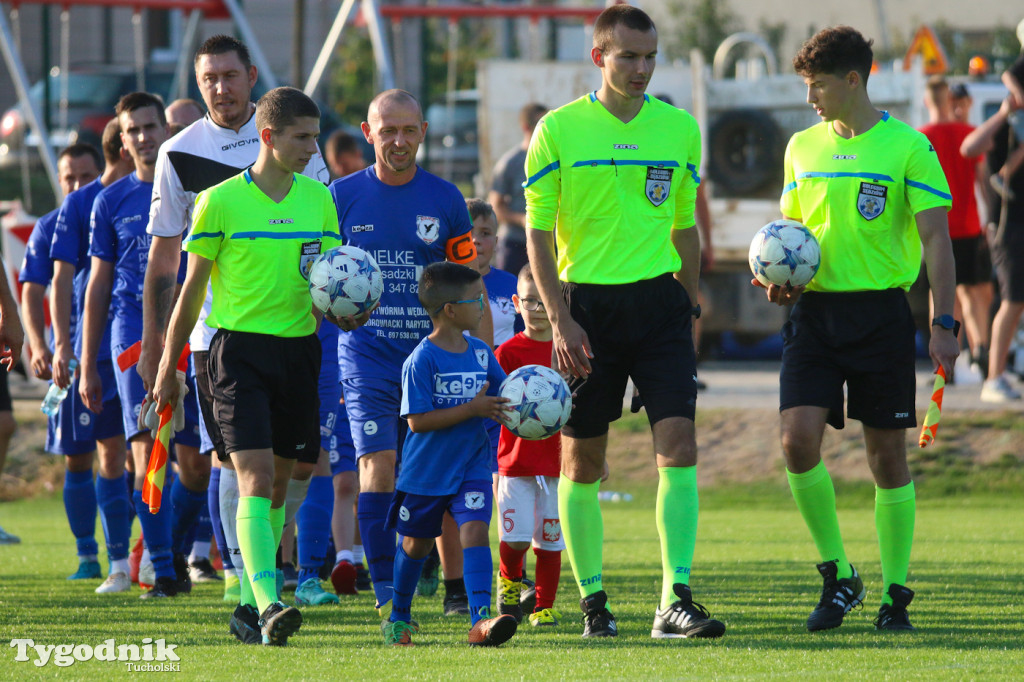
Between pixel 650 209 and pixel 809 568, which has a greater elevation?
pixel 650 209

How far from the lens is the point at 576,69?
17781 mm

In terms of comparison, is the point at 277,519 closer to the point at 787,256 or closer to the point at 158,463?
the point at 158,463

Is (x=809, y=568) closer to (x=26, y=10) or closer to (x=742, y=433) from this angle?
(x=742, y=433)

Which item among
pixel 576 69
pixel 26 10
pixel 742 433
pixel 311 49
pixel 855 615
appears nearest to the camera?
pixel 855 615

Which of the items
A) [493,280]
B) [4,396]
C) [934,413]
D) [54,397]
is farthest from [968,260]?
[4,396]

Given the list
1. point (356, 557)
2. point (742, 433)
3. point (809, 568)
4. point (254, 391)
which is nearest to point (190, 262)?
point (254, 391)

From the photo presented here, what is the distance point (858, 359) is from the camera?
599cm

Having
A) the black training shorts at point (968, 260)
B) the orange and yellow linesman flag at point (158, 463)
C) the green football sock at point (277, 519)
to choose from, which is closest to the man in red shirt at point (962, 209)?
the black training shorts at point (968, 260)

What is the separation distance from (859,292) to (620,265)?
102 centimetres

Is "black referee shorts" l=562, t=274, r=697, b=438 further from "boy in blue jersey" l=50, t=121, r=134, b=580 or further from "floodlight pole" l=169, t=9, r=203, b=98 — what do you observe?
"floodlight pole" l=169, t=9, r=203, b=98

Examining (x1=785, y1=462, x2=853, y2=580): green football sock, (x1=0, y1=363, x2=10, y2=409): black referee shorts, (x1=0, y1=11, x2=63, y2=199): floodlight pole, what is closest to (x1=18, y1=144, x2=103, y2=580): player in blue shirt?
(x1=0, y1=363, x2=10, y2=409): black referee shorts

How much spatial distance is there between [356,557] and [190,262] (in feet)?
7.92

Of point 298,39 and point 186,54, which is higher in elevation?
point 298,39

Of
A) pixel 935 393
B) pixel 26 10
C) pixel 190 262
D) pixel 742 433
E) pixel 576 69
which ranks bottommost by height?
pixel 742 433
